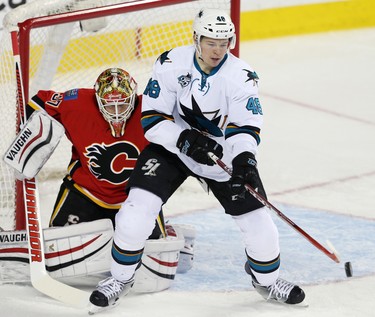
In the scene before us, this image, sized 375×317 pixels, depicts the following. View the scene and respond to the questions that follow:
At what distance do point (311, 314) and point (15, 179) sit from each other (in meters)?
1.19

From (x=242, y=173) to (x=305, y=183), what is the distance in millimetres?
1645

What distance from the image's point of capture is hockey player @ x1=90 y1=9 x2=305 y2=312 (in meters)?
3.54

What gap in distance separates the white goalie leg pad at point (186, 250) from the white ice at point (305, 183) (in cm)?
4

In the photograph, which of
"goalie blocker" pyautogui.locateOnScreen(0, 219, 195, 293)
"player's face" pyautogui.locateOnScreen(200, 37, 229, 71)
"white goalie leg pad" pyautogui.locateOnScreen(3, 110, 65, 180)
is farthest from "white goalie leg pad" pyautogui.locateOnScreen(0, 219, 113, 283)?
"player's face" pyautogui.locateOnScreen(200, 37, 229, 71)

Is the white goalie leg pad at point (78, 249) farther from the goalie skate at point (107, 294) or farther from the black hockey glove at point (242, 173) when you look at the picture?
the black hockey glove at point (242, 173)

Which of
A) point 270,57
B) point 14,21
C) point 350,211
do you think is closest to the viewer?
point 14,21

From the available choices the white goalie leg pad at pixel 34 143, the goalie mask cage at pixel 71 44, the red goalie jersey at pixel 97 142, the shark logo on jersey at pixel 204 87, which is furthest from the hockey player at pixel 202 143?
the goalie mask cage at pixel 71 44

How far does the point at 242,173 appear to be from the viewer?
11.3 feet

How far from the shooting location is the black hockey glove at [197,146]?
139 inches

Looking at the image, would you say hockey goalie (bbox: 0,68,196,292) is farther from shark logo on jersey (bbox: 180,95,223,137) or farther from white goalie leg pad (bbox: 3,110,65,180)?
shark logo on jersey (bbox: 180,95,223,137)

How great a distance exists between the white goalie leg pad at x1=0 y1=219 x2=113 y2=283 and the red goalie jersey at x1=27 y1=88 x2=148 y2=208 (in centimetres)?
17

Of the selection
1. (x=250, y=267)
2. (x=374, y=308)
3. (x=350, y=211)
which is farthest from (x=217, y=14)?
(x=350, y=211)

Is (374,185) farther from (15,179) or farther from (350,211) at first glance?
(15,179)

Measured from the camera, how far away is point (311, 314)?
11.8 ft
